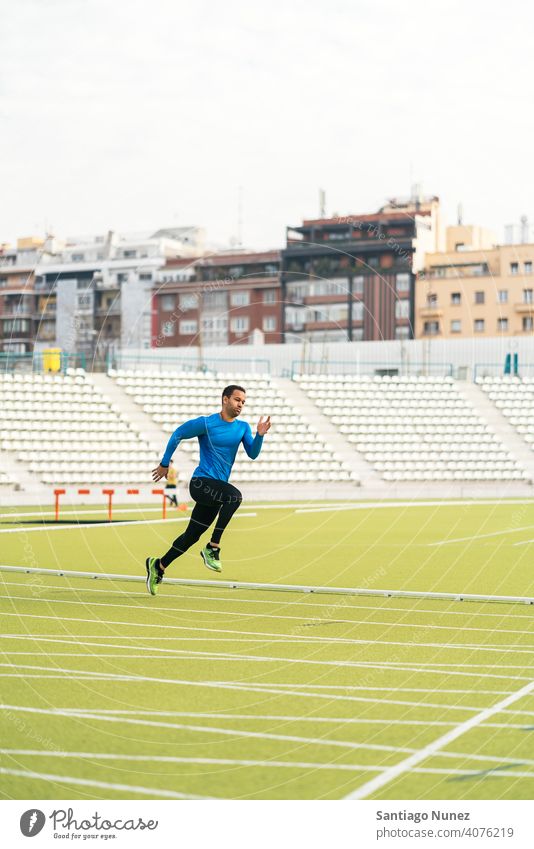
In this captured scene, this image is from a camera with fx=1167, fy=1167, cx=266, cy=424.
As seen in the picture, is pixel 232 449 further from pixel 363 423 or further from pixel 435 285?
pixel 435 285

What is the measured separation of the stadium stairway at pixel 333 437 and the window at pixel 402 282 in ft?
181

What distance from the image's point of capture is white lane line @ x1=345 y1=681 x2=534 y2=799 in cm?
516

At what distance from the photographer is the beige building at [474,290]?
89.7 metres

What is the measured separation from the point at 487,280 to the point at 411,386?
163 feet

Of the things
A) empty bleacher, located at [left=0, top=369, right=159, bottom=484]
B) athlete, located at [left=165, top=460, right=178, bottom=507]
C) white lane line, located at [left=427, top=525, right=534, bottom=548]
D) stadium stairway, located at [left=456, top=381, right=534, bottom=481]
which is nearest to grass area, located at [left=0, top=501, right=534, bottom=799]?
white lane line, located at [left=427, top=525, right=534, bottom=548]

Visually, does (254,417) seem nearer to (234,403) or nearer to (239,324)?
(234,403)

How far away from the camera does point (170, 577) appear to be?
14.5 metres

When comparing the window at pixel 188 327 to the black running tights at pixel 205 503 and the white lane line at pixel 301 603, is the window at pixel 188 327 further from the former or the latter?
the black running tights at pixel 205 503

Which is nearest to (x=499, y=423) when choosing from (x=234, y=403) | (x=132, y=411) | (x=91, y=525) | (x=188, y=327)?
(x=132, y=411)

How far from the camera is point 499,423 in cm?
4241

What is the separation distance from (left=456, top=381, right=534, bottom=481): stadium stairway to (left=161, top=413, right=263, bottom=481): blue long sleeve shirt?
29.5 m

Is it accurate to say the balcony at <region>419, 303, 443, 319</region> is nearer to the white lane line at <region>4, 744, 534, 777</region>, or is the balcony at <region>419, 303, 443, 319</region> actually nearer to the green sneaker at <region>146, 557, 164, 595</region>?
the green sneaker at <region>146, 557, 164, 595</region>

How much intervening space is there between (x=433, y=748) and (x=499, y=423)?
37.3 meters

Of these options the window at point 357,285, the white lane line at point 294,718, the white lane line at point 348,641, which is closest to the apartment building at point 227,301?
the window at point 357,285
